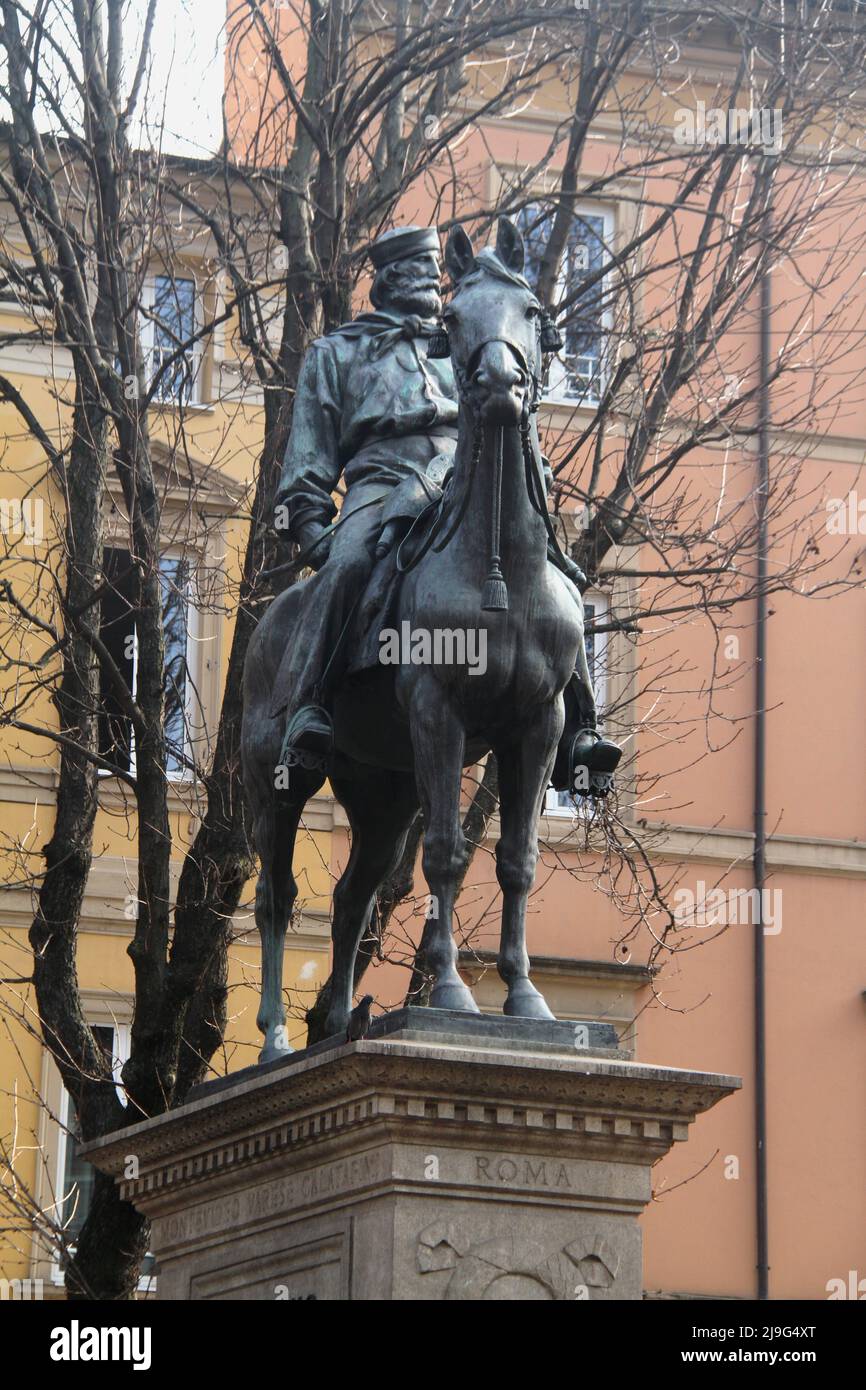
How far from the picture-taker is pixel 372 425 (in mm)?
10242

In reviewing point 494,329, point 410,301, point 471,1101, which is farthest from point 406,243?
point 471,1101

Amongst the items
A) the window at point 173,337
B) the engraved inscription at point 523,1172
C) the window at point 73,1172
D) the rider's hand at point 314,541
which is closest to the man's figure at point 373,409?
the rider's hand at point 314,541

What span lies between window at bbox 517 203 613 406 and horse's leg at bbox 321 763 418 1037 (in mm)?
2491

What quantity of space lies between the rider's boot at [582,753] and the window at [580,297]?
105 inches

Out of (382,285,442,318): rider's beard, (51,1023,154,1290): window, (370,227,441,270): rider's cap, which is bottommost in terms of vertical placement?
(51,1023,154,1290): window

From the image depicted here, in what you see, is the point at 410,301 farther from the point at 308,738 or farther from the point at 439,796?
the point at 439,796

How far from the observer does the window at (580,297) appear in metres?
17.0

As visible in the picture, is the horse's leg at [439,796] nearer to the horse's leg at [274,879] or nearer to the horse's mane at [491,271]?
the horse's leg at [274,879]

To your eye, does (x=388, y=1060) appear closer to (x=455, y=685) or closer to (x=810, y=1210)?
(x=455, y=685)

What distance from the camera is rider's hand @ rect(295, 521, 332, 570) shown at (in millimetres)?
9922

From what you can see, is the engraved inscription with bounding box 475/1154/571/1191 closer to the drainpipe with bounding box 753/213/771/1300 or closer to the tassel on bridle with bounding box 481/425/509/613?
the tassel on bridle with bounding box 481/425/509/613

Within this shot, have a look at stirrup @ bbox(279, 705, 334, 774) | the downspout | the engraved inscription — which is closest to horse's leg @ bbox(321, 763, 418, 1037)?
stirrup @ bbox(279, 705, 334, 774)

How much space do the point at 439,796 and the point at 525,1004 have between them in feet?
2.51
